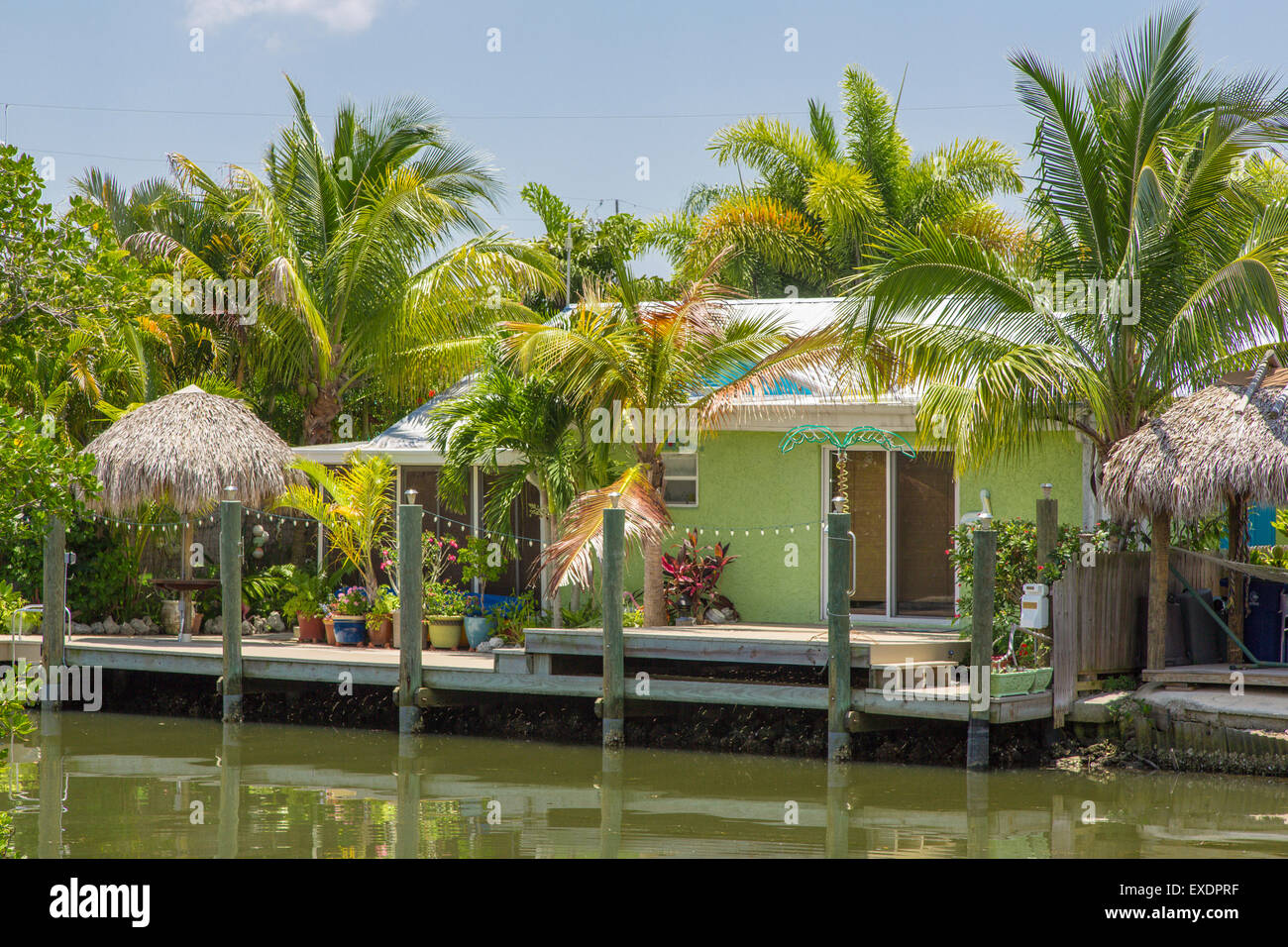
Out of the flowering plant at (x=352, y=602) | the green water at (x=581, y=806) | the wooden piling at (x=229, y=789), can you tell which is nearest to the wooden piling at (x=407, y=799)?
the green water at (x=581, y=806)

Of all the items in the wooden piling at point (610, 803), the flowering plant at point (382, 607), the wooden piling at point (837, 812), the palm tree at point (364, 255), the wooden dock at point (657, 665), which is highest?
the palm tree at point (364, 255)

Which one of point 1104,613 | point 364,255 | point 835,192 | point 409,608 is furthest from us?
point 835,192

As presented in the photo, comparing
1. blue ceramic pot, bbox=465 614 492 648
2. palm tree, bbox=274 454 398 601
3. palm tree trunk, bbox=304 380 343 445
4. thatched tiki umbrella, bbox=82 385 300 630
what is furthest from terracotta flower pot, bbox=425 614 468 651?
palm tree trunk, bbox=304 380 343 445

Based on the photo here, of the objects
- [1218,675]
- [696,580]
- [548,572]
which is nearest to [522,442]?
[548,572]

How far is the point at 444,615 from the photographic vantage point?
15.5 m

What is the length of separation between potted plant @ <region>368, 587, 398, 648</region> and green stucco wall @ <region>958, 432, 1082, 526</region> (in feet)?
20.7

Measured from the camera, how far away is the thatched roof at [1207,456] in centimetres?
1109

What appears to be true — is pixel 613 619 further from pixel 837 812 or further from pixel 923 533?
pixel 923 533

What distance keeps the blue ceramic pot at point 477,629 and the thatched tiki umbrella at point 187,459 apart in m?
2.84

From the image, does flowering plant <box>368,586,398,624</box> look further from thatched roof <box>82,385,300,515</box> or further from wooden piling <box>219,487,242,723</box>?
thatched roof <box>82,385,300,515</box>

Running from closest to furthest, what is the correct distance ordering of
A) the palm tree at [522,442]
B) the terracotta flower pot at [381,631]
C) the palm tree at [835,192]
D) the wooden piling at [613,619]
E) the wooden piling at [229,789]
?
the wooden piling at [229,789] < the wooden piling at [613,619] < the palm tree at [522,442] < the terracotta flower pot at [381,631] < the palm tree at [835,192]

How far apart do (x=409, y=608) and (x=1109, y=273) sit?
7.24m

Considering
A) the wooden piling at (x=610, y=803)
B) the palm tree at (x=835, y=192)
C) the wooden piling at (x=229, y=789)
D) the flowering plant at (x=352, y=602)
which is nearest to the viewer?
the wooden piling at (x=610, y=803)

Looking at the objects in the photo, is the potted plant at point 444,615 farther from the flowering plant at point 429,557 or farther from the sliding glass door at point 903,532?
the sliding glass door at point 903,532
